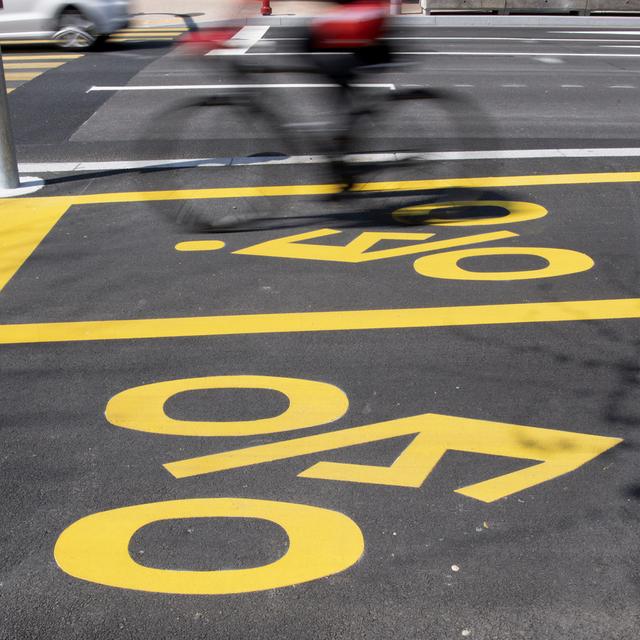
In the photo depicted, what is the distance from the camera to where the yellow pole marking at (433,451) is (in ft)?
12.4

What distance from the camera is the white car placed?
50.3ft

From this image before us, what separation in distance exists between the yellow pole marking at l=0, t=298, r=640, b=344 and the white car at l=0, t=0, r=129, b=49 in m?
11.7

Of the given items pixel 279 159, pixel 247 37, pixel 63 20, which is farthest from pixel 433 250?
pixel 247 37

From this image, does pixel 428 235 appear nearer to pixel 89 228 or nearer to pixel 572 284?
pixel 572 284

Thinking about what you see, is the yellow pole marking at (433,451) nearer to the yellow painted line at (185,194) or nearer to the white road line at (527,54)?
the yellow painted line at (185,194)

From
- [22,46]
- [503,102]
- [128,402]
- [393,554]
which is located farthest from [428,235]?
[22,46]

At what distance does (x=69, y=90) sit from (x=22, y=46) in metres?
5.13

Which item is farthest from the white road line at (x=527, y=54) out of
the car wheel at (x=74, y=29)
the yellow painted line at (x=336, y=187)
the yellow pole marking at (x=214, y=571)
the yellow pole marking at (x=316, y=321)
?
the yellow pole marking at (x=214, y=571)

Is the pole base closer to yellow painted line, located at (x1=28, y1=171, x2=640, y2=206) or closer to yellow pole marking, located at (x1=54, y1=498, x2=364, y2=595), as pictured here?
yellow painted line, located at (x1=28, y1=171, x2=640, y2=206)

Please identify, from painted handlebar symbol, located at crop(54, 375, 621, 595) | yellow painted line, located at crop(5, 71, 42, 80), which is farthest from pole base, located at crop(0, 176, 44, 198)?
yellow painted line, located at crop(5, 71, 42, 80)

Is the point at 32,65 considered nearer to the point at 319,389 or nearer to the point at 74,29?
the point at 74,29

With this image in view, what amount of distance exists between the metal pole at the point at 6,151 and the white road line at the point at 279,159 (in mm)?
625

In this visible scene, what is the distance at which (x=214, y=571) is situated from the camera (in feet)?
10.7

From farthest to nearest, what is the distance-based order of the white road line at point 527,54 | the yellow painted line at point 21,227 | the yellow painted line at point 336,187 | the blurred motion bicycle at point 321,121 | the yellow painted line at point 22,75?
the white road line at point 527,54 → the yellow painted line at point 22,75 → the yellow painted line at point 336,187 → the blurred motion bicycle at point 321,121 → the yellow painted line at point 21,227
